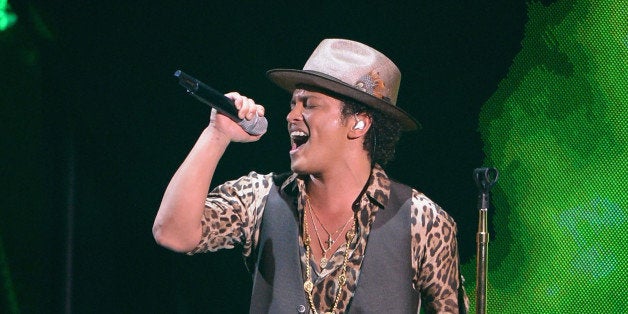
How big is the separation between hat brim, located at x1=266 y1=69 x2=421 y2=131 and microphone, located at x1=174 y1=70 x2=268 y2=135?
0.34 meters

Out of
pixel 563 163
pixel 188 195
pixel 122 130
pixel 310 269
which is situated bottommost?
pixel 310 269

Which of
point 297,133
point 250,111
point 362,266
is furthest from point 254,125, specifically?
point 362,266

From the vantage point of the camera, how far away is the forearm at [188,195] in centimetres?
212

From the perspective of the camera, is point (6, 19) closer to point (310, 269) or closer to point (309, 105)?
point (309, 105)

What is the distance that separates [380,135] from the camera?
2.66 meters

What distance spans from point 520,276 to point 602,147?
63 cm

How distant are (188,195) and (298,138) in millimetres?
525

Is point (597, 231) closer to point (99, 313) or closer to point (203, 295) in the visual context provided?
point (203, 295)

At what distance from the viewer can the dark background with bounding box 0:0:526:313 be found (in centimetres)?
316

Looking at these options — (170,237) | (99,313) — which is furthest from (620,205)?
(99,313)

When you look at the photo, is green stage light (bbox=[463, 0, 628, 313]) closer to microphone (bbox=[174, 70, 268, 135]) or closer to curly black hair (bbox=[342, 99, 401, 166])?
curly black hair (bbox=[342, 99, 401, 166])

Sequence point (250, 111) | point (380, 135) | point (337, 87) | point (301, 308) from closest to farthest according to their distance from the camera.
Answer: point (250, 111) < point (301, 308) < point (337, 87) < point (380, 135)

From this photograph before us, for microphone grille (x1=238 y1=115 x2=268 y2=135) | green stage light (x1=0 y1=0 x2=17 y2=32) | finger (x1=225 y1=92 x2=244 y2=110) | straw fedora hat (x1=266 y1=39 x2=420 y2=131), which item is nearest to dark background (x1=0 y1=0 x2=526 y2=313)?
green stage light (x1=0 y1=0 x2=17 y2=32)

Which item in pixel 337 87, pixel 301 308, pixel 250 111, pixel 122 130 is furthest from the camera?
pixel 122 130
